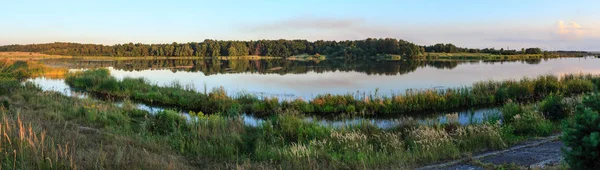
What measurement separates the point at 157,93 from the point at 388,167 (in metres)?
22.6

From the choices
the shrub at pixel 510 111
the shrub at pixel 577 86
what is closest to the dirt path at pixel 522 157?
the shrub at pixel 510 111

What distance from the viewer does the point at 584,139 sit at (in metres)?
4.19

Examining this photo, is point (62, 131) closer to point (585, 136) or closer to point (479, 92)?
point (585, 136)

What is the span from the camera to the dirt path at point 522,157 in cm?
665

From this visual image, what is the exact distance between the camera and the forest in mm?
138625

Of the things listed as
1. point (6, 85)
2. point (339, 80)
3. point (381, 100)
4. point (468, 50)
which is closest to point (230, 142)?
point (381, 100)

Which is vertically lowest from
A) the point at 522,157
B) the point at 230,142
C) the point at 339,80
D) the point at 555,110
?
the point at 230,142

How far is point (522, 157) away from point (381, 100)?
13.0 metres

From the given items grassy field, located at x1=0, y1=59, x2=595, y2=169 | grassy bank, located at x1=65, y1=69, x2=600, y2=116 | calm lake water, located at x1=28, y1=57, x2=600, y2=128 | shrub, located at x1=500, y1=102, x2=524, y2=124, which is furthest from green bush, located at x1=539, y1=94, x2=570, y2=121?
grassy bank, located at x1=65, y1=69, x2=600, y2=116

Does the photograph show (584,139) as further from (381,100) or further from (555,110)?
(381,100)

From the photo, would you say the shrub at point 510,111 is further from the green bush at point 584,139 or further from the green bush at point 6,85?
the green bush at point 6,85

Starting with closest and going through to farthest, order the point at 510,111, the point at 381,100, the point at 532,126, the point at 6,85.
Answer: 1. the point at 532,126
2. the point at 510,111
3. the point at 381,100
4. the point at 6,85

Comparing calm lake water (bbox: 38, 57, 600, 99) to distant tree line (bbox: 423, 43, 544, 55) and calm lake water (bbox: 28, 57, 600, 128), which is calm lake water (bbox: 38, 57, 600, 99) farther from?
distant tree line (bbox: 423, 43, 544, 55)

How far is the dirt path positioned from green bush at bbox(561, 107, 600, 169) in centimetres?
187
